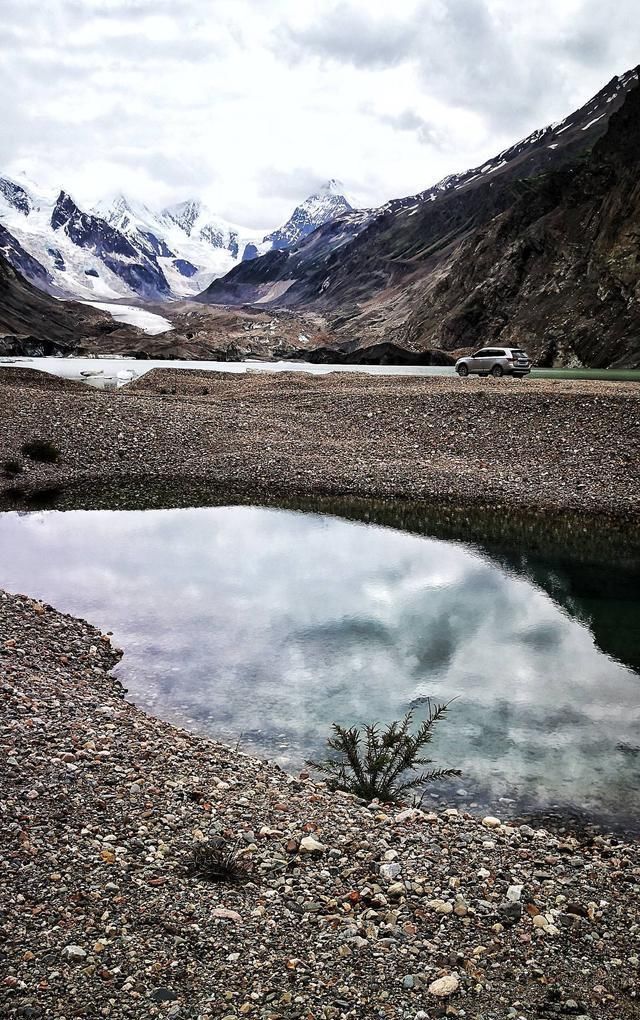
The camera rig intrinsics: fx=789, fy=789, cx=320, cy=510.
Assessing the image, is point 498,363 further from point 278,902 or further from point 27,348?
point 27,348

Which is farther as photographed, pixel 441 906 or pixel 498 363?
pixel 498 363

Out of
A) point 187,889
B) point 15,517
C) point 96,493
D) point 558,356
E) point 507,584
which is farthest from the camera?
point 558,356

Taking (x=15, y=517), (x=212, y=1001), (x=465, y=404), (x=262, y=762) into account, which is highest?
(x=465, y=404)

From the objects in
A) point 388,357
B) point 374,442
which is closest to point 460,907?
point 374,442

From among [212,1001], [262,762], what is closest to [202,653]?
[262,762]

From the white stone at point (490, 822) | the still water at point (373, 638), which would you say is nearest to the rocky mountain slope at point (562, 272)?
the still water at point (373, 638)

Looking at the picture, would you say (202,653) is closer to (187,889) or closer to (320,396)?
(187,889)
